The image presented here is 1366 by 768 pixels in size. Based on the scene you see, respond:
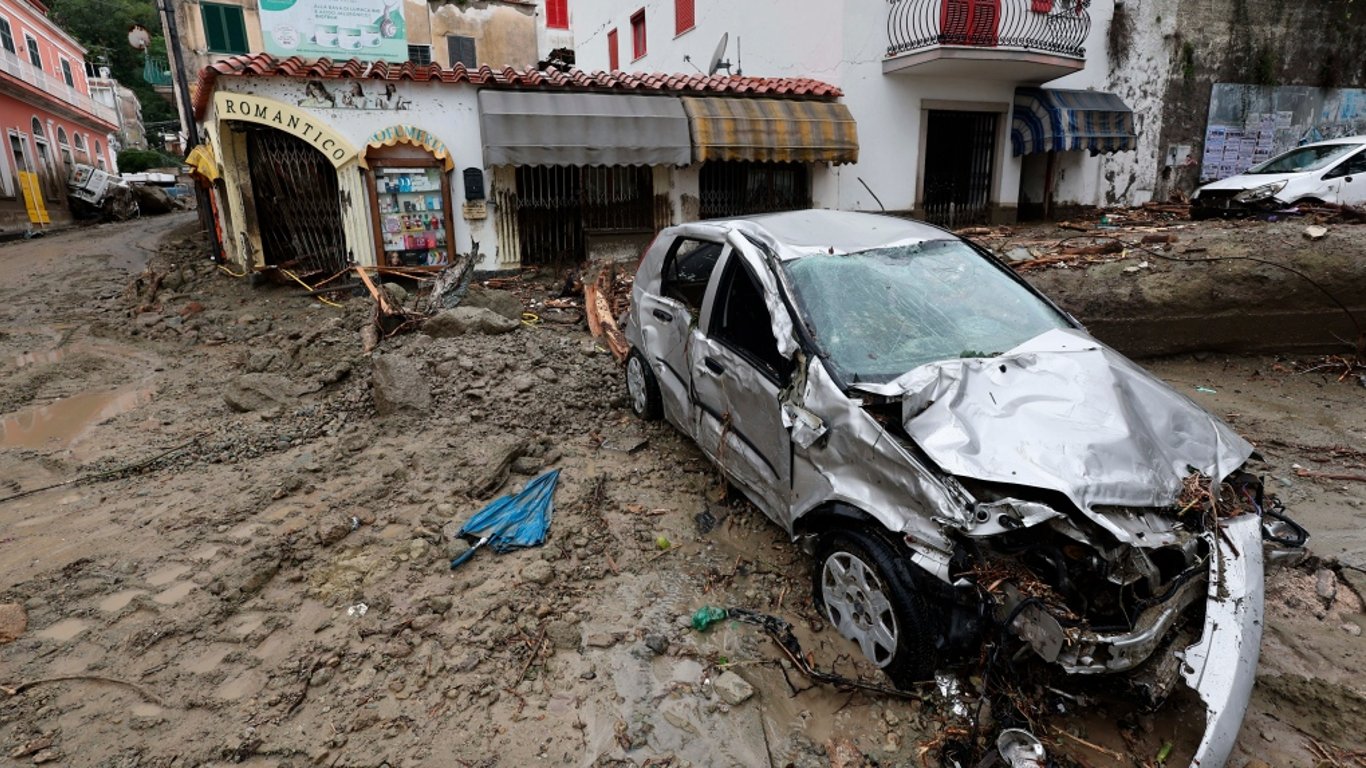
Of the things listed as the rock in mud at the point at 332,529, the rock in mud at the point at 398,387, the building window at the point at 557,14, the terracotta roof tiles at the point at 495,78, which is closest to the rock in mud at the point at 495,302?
the rock in mud at the point at 398,387

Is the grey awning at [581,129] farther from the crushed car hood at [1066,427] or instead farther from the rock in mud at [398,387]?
the crushed car hood at [1066,427]

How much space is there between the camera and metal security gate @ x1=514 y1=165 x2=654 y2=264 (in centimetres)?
1131

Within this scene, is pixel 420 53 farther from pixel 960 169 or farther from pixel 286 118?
pixel 960 169

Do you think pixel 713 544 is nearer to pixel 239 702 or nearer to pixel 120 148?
pixel 239 702

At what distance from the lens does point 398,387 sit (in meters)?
5.72

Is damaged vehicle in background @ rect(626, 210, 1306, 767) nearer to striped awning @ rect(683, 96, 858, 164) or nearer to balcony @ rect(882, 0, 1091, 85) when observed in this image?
striped awning @ rect(683, 96, 858, 164)

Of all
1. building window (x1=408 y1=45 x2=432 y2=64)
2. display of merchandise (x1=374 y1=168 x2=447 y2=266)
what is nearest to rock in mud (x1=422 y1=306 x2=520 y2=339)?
display of merchandise (x1=374 y1=168 x2=447 y2=266)

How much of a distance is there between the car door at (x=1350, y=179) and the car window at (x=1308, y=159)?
136 mm

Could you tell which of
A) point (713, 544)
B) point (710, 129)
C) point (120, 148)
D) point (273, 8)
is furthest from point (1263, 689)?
point (120, 148)

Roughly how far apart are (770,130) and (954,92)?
4262mm

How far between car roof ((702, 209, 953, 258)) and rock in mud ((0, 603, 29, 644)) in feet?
13.3

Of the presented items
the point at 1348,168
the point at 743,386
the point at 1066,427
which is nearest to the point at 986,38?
the point at 1348,168

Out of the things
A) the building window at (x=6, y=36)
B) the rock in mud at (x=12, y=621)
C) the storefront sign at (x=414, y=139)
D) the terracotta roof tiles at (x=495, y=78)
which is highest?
the building window at (x=6, y=36)

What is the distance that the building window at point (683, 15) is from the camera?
51.9ft
